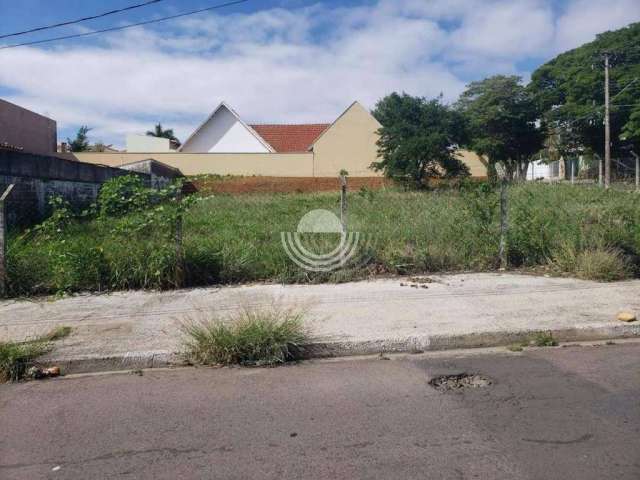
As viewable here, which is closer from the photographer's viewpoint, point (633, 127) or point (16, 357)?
point (16, 357)

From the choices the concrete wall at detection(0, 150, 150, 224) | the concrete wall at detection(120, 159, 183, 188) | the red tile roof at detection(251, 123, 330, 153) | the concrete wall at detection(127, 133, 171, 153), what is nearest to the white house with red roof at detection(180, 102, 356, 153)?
the red tile roof at detection(251, 123, 330, 153)

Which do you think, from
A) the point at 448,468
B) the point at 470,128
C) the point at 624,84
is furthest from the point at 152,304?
the point at 624,84

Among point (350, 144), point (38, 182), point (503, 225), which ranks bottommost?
point (503, 225)

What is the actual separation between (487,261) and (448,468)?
602cm

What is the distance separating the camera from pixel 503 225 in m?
8.52

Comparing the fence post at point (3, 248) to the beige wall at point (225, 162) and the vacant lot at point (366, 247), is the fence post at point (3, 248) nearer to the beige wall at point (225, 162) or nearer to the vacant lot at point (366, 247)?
the vacant lot at point (366, 247)

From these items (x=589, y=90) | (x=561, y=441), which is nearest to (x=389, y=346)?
(x=561, y=441)

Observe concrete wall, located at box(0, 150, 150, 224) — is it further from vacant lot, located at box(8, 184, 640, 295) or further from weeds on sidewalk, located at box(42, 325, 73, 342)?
weeds on sidewalk, located at box(42, 325, 73, 342)

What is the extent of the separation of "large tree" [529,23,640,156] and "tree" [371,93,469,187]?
41.0 ft

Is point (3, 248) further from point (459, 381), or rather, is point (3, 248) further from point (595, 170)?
point (595, 170)

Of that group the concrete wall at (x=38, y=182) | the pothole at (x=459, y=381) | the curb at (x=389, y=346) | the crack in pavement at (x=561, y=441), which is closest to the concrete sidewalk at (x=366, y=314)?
the curb at (x=389, y=346)

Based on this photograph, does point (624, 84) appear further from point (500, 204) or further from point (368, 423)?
point (368, 423)

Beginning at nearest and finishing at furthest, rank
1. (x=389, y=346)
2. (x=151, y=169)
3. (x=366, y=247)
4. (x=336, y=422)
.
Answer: (x=336, y=422), (x=389, y=346), (x=366, y=247), (x=151, y=169)

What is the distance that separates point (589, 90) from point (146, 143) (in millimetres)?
38263
